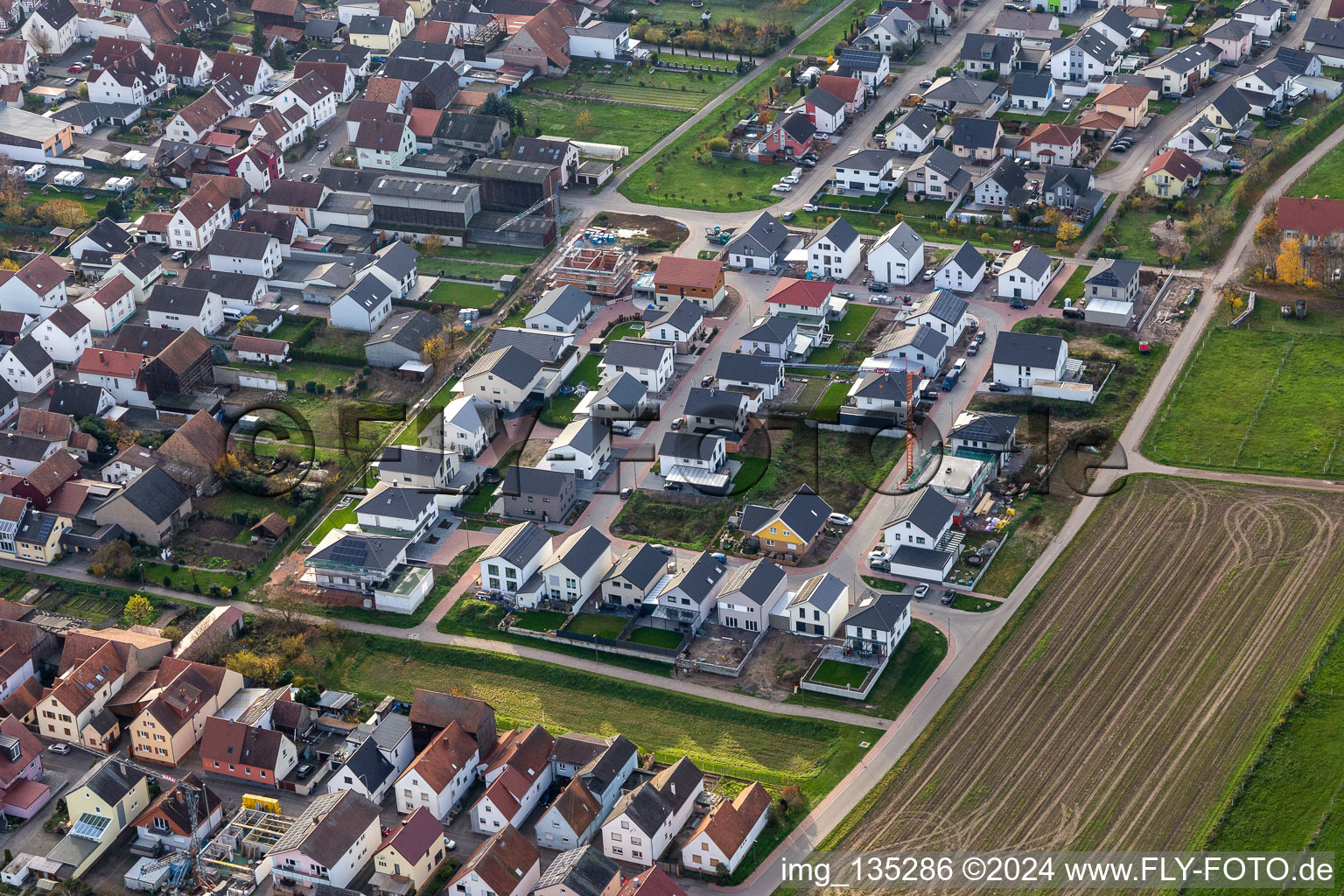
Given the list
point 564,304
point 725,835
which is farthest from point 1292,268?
point 725,835

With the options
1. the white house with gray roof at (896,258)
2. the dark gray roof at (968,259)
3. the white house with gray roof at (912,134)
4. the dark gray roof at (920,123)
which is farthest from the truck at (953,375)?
the dark gray roof at (920,123)

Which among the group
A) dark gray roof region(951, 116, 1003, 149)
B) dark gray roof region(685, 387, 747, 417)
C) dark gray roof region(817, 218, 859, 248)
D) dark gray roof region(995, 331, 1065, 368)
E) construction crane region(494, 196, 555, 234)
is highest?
dark gray roof region(951, 116, 1003, 149)

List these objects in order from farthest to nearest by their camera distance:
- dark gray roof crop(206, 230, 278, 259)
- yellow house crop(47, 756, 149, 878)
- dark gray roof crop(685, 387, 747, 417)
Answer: dark gray roof crop(206, 230, 278, 259), dark gray roof crop(685, 387, 747, 417), yellow house crop(47, 756, 149, 878)

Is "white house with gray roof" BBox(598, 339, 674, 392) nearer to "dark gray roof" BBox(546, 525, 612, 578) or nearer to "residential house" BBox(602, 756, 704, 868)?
"dark gray roof" BBox(546, 525, 612, 578)

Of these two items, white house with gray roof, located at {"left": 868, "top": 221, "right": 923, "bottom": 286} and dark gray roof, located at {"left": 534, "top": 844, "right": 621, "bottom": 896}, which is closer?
dark gray roof, located at {"left": 534, "top": 844, "right": 621, "bottom": 896}

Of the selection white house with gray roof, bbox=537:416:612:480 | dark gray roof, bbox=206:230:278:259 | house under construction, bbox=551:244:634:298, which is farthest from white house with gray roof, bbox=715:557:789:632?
dark gray roof, bbox=206:230:278:259

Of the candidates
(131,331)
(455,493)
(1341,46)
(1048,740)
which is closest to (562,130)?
(131,331)
